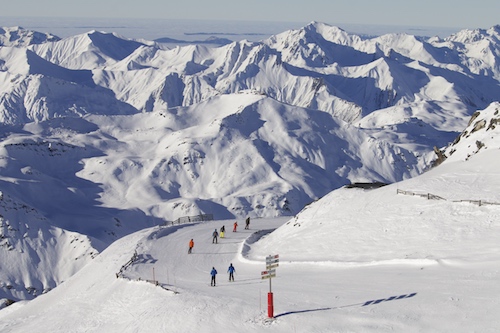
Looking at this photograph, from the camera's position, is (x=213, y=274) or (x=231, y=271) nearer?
(x=213, y=274)

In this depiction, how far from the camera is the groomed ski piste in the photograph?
2591 centimetres

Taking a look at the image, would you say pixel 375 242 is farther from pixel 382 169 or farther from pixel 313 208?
pixel 382 169

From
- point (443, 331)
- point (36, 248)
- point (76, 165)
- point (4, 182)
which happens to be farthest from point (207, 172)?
point (443, 331)

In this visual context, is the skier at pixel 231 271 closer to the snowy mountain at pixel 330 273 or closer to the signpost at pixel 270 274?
the snowy mountain at pixel 330 273

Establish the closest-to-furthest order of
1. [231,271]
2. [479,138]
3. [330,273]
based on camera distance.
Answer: [330,273] → [231,271] → [479,138]

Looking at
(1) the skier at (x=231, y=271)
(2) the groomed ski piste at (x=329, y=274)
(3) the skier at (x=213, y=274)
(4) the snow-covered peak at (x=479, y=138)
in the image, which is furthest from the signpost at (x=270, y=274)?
(4) the snow-covered peak at (x=479, y=138)

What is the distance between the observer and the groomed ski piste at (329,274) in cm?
2591

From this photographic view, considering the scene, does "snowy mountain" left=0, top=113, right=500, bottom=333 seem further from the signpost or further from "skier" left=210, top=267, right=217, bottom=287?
"skier" left=210, top=267, right=217, bottom=287

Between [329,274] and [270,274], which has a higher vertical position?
[270,274]

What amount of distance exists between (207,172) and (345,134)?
181ft

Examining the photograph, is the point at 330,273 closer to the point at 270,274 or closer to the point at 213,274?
the point at 213,274

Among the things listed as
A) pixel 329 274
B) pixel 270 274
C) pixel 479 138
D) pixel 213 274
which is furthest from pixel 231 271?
pixel 479 138

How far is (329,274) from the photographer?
116 ft

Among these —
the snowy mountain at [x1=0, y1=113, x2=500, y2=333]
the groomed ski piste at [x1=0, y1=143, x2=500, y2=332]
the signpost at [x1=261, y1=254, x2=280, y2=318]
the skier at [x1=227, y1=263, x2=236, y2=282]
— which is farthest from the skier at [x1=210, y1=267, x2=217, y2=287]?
the signpost at [x1=261, y1=254, x2=280, y2=318]
